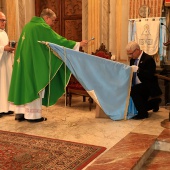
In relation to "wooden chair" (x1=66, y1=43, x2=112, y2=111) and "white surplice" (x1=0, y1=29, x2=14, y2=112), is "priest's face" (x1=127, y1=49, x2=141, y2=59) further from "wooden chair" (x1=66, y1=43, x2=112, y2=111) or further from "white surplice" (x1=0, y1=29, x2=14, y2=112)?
"white surplice" (x1=0, y1=29, x2=14, y2=112)

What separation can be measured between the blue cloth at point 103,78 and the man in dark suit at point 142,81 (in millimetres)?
178

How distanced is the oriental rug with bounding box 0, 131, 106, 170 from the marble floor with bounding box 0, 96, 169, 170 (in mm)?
208

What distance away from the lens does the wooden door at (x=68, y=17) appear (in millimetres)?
7559

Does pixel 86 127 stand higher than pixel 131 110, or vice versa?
pixel 131 110

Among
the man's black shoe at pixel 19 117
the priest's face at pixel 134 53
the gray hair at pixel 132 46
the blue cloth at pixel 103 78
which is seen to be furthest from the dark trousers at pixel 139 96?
the man's black shoe at pixel 19 117

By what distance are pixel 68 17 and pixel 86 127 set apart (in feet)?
13.0

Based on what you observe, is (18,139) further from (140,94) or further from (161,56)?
(161,56)

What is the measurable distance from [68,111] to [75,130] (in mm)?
1285

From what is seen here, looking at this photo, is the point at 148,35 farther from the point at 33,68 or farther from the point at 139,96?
the point at 33,68

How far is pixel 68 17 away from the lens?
7.65 meters

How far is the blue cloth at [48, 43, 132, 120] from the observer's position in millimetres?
4473

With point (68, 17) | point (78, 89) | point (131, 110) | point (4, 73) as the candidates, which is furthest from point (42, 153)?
point (68, 17)

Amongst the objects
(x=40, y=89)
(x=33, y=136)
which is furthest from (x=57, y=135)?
(x=40, y=89)

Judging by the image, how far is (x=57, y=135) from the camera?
159 inches
